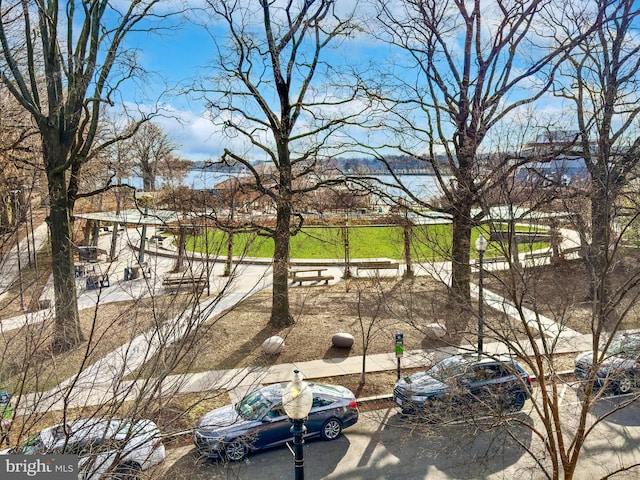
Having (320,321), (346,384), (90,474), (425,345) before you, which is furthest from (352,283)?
(90,474)

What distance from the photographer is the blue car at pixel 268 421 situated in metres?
8.80

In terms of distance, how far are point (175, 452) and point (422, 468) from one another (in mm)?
4957

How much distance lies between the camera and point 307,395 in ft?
19.4

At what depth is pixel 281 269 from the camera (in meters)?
16.1

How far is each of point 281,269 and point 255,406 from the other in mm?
7028

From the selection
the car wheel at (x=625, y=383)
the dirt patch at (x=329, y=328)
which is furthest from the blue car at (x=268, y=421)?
the car wheel at (x=625, y=383)

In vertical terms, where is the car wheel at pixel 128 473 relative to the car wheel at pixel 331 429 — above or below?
above

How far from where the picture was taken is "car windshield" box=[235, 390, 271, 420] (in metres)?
9.18

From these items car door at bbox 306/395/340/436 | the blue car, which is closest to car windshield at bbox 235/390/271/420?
the blue car

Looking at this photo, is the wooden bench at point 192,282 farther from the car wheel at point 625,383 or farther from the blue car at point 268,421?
the car wheel at point 625,383

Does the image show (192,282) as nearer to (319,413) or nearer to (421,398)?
(319,413)

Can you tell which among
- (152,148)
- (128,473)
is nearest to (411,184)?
(128,473)

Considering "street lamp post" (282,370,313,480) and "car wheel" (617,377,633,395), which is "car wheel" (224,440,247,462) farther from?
"car wheel" (617,377,633,395)

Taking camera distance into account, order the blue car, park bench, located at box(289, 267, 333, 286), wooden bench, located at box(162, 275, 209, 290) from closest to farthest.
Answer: wooden bench, located at box(162, 275, 209, 290) < the blue car < park bench, located at box(289, 267, 333, 286)
